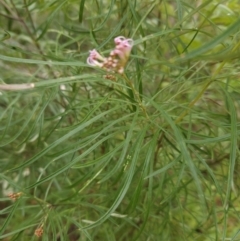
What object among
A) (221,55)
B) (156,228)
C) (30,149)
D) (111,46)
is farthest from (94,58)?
(30,149)

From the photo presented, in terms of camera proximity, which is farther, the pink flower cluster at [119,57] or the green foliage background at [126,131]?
the green foliage background at [126,131]

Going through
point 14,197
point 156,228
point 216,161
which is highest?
point 14,197

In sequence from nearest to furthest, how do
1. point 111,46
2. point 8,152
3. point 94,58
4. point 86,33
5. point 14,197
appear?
point 94,58
point 14,197
point 86,33
point 111,46
point 8,152

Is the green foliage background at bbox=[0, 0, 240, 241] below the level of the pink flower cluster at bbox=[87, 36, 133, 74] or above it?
below

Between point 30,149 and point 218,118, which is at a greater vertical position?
point 218,118

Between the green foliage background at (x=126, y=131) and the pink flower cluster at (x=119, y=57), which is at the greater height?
the pink flower cluster at (x=119, y=57)

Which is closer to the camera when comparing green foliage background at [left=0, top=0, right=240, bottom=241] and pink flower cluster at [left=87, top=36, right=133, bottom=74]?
pink flower cluster at [left=87, top=36, right=133, bottom=74]

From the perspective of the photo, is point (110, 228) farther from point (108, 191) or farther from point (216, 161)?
point (216, 161)

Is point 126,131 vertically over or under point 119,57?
under
